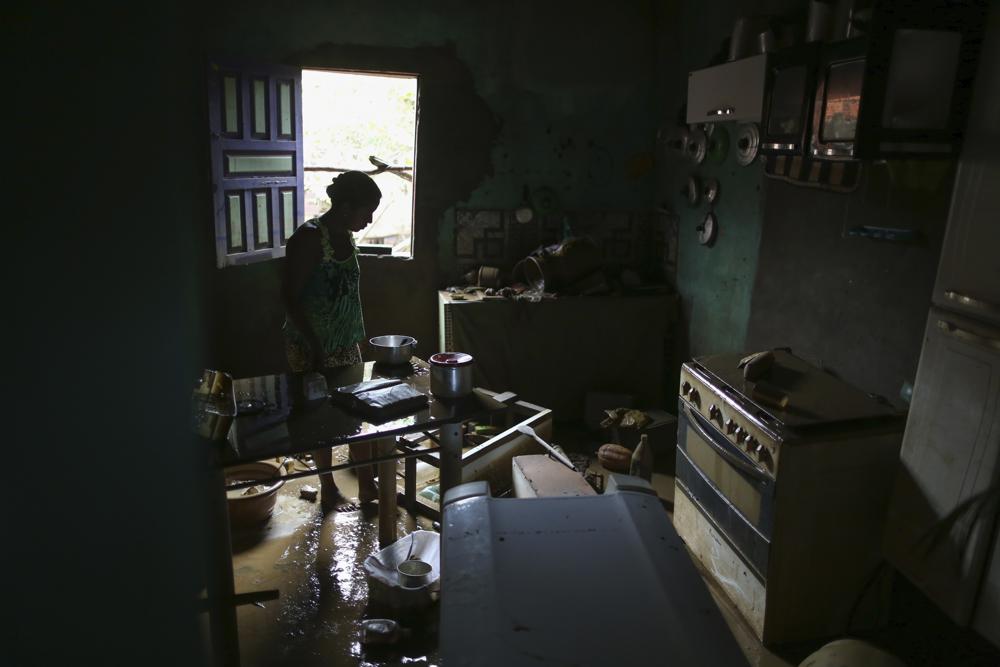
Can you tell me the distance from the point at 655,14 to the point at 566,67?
882 mm

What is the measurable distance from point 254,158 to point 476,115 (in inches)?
73.1

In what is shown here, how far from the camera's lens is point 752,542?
2.99 m

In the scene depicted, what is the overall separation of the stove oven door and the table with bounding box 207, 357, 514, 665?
3.82ft

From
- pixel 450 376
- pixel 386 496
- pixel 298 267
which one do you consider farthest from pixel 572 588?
pixel 298 267

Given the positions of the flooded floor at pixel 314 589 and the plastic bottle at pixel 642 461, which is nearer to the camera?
the flooded floor at pixel 314 589

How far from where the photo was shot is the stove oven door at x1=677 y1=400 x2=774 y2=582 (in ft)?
9.53

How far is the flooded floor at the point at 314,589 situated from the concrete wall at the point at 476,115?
1884mm

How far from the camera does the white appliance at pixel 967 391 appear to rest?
2.13m

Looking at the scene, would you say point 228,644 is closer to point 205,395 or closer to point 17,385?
point 205,395

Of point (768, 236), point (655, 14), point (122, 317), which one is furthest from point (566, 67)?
point (122, 317)

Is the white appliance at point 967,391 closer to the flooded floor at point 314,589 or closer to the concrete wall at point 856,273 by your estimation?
the concrete wall at point 856,273

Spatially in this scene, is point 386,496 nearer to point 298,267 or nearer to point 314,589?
point 314,589

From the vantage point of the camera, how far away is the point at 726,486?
10.5 ft

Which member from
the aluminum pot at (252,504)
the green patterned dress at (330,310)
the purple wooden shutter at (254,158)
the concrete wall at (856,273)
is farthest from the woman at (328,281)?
the concrete wall at (856,273)
